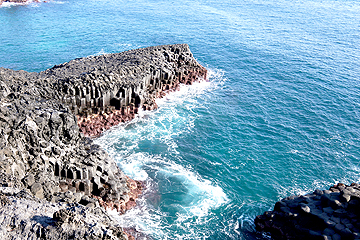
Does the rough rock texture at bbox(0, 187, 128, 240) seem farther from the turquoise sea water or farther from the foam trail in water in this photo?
the turquoise sea water

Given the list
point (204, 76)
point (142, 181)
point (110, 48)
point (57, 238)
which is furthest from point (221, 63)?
point (57, 238)

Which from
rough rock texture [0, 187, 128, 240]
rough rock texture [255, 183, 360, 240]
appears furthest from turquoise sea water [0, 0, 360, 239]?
rough rock texture [0, 187, 128, 240]

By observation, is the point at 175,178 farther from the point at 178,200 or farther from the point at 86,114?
the point at 86,114

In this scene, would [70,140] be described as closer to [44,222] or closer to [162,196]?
[162,196]

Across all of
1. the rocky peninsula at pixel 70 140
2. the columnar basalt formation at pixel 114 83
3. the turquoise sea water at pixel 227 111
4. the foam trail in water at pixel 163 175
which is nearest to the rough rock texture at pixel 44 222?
the rocky peninsula at pixel 70 140

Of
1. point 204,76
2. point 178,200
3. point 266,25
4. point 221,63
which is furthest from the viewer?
point 266,25

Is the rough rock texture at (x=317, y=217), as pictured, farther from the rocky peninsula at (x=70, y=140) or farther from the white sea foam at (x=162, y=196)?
the rocky peninsula at (x=70, y=140)

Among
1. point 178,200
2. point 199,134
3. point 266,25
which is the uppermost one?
point 266,25
